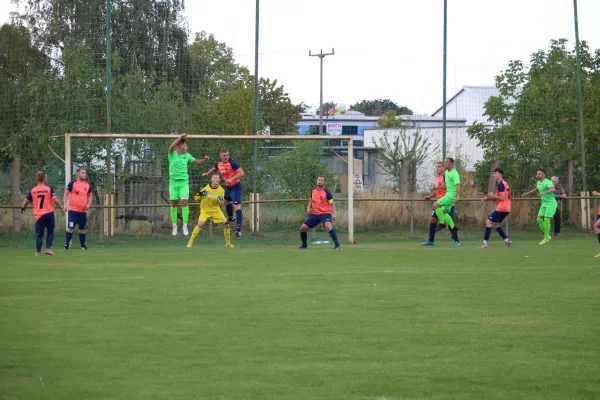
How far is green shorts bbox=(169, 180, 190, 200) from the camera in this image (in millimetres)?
19547

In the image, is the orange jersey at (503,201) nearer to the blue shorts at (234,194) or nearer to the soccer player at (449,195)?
the soccer player at (449,195)

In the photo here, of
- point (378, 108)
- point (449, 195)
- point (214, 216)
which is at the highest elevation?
point (378, 108)

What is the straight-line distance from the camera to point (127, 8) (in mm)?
26375

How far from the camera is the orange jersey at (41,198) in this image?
17625mm

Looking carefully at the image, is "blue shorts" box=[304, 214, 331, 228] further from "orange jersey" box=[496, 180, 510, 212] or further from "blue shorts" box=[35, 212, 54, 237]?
"blue shorts" box=[35, 212, 54, 237]

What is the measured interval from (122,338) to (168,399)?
2060mm

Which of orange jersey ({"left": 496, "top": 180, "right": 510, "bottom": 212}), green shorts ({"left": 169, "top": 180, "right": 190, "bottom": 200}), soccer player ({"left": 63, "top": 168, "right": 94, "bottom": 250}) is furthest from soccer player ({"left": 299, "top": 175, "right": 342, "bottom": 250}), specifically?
soccer player ({"left": 63, "top": 168, "right": 94, "bottom": 250})

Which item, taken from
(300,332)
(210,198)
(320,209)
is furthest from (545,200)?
(300,332)

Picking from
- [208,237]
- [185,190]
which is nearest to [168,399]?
[185,190]

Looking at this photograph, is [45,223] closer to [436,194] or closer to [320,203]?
[320,203]

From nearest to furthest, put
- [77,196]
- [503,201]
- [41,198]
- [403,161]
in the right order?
[41,198] < [77,196] < [503,201] < [403,161]

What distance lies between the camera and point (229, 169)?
21.0m

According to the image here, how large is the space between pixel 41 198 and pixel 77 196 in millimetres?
1472

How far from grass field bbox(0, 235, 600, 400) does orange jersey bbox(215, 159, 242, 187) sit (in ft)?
23.4
